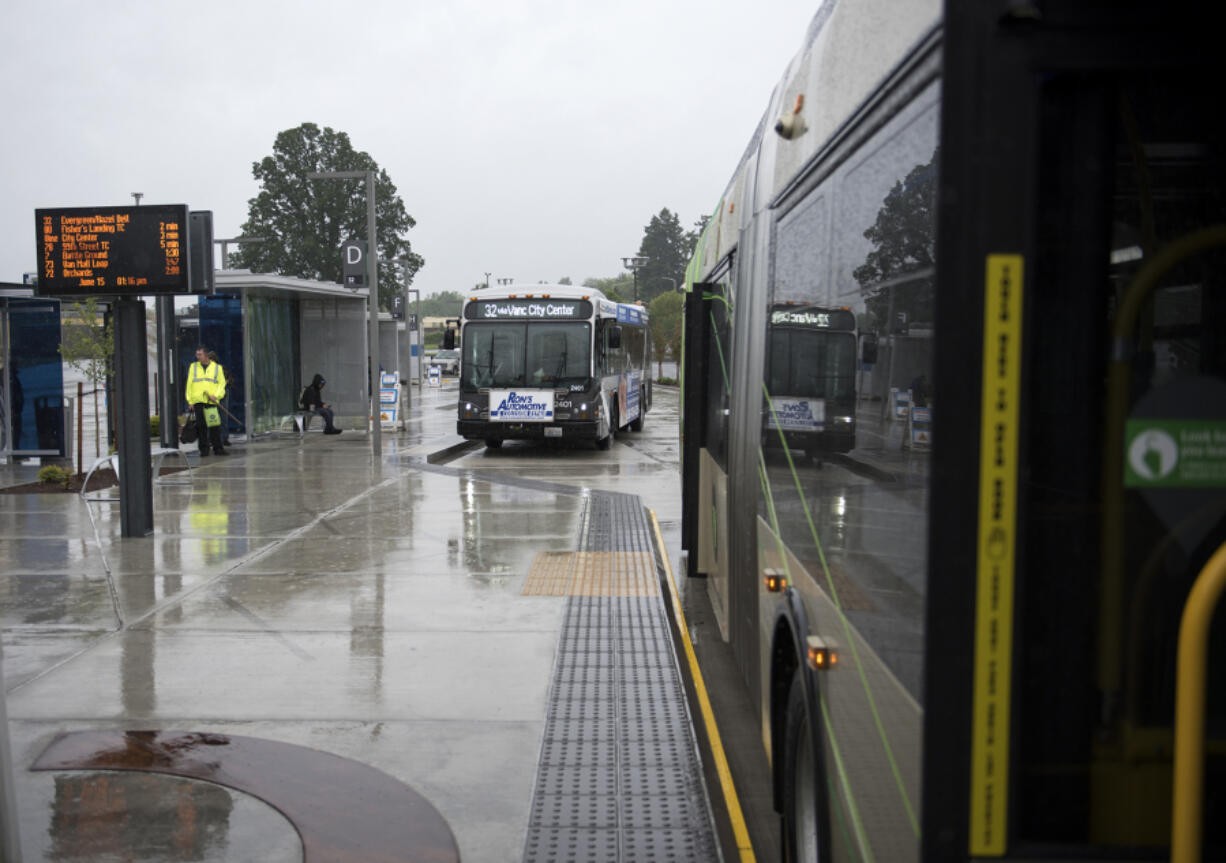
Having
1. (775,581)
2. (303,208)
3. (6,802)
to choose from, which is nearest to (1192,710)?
(775,581)

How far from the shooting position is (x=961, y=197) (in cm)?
186

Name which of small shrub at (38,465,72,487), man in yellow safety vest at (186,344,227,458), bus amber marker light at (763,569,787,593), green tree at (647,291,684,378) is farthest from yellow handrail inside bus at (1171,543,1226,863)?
green tree at (647,291,684,378)

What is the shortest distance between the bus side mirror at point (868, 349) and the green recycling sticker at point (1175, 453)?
2.38 ft

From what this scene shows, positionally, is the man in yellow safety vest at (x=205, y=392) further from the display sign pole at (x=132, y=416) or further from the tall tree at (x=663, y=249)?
the tall tree at (x=663, y=249)

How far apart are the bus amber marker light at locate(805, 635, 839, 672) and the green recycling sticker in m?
1.03

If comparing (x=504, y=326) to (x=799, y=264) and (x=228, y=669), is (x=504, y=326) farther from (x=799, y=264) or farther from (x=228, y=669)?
(x=799, y=264)

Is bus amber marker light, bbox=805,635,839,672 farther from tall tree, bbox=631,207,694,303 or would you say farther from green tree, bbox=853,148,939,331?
tall tree, bbox=631,207,694,303

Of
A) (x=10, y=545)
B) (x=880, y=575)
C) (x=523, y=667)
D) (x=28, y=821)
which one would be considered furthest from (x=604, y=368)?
(x=880, y=575)

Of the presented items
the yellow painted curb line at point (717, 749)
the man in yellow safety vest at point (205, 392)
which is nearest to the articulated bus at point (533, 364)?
the man in yellow safety vest at point (205, 392)

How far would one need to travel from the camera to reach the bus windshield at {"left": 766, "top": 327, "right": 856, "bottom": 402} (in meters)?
2.87

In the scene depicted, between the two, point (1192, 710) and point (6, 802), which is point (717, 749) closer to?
point (6, 802)

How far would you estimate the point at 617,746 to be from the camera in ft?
16.5

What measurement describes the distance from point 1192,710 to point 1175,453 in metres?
0.43

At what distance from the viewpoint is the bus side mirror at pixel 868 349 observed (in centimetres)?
254
